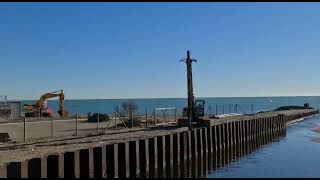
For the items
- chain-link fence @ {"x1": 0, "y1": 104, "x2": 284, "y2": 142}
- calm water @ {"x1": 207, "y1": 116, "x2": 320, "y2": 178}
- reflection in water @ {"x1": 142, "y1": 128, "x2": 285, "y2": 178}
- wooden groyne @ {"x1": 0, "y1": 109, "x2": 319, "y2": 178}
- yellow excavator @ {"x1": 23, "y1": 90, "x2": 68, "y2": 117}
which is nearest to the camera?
wooden groyne @ {"x1": 0, "y1": 109, "x2": 319, "y2": 178}

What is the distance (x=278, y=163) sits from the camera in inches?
941

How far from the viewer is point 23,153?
18812 mm

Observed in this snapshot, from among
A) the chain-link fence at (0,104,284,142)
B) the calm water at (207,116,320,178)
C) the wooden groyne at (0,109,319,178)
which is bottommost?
the calm water at (207,116,320,178)

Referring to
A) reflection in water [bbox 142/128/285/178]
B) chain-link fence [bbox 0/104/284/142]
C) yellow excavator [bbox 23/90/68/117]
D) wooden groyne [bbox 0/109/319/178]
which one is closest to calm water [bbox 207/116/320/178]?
reflection in water [bbox 142/128/285/178]

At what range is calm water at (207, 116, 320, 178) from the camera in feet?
69.1

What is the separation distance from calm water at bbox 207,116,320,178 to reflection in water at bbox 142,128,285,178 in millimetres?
364

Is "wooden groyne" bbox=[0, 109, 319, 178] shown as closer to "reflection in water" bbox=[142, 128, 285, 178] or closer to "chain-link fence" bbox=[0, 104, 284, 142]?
"reflection in water" bbox=[142, 128, 285, 178]

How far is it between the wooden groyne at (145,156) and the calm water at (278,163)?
85cm

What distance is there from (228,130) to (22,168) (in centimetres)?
1801

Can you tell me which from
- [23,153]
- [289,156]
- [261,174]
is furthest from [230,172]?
[23,153]

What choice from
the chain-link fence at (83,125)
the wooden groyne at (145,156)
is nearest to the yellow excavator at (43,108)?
the chain-link fence at (83,125)

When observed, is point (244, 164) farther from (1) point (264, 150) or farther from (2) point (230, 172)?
(1) point (264, 150)

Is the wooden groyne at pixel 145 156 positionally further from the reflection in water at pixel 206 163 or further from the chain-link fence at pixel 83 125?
the chain-link fence at pixel 83 125

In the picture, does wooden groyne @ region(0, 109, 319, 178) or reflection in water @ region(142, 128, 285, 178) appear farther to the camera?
reflection in water @ region(142, 128, 285, 178)
